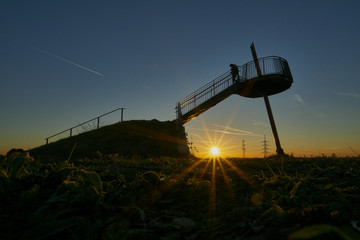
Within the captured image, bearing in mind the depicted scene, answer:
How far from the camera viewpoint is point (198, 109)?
1470cm

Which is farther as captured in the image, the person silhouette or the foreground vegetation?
the person silhouette

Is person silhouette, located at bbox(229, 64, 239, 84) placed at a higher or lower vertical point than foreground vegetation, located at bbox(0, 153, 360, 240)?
higher

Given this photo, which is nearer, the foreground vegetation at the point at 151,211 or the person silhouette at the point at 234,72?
the foreground vegetation at the point at 151,211

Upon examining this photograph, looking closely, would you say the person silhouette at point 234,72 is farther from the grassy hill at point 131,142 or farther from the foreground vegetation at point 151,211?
the foreground vegetation at point 151,211

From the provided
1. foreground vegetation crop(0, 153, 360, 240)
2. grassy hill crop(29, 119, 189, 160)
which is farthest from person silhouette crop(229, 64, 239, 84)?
foreground vegetation crop(0, 153, 360, 240)

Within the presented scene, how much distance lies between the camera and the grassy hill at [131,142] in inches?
525

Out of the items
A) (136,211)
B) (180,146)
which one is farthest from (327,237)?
(180,146)

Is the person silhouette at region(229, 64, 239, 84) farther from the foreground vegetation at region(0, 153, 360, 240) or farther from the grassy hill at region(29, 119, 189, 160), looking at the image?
the foreground vegetation at region(0, 153, 360, 240)

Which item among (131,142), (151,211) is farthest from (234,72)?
(151,211)

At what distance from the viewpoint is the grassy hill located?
43.7 feet

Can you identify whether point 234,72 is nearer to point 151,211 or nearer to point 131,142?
point 131,142

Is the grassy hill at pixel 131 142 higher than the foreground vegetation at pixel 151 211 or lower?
higher

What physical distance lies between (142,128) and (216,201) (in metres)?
15.4

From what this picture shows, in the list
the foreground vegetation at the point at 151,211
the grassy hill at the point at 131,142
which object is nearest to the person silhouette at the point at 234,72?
the grassy hill at the point at 131,142
